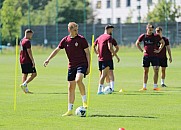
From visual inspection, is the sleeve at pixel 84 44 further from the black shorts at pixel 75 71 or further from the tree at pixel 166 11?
the tree at pixel 166 11

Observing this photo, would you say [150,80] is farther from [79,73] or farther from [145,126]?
[145,126]

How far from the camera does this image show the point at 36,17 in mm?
92562

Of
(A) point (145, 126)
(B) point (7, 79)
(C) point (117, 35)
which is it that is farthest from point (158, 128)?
(C) point (117, 35)

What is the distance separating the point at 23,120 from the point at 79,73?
197 centimetres

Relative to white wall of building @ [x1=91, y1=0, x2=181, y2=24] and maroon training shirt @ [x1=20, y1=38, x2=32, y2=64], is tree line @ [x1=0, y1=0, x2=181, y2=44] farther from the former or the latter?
maroon training shirt @ [x1=20, y1=38, x2=32, y2=64]

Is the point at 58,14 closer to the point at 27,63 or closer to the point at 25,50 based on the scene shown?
the point at 27,63

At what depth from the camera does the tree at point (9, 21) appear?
7331 cm

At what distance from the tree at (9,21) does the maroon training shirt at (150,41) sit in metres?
49.2

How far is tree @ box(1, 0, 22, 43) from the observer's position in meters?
73.3

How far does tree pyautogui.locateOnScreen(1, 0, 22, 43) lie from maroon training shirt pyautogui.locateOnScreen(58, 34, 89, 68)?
56.3 metres

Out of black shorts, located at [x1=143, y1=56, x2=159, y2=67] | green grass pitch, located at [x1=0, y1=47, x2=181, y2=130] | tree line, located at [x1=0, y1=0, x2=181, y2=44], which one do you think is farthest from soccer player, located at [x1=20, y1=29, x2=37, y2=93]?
tree line, located at [x1=0, y1=0, x2=181, y2=44]

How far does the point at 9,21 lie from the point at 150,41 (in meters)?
52.6

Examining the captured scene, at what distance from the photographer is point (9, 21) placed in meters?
75.2

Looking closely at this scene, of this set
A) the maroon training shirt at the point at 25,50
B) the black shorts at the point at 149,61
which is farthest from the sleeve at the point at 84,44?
the black shorts at the point at 149,61
